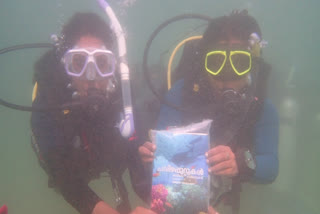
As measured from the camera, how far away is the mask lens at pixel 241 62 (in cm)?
262

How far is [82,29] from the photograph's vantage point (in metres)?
2.72

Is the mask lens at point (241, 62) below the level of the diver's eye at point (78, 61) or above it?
below

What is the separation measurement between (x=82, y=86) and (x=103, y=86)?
25 cm

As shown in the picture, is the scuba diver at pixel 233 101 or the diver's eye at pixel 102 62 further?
the diver's eye at pixel 102 62

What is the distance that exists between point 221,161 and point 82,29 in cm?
216

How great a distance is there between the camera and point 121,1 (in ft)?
28.9

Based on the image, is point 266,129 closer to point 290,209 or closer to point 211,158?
point 211,158

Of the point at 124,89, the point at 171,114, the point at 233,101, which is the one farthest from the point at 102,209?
the point at 233,101

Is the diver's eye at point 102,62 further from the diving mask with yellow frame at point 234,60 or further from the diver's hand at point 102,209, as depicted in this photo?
the diver's hand at point 102,209

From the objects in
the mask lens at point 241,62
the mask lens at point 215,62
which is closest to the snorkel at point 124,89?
the mask lens at point 215,62

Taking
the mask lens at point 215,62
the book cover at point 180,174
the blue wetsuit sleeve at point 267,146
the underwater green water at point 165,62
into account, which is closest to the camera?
the book cover at point 180,174

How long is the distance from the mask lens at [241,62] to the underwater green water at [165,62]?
2353 mm

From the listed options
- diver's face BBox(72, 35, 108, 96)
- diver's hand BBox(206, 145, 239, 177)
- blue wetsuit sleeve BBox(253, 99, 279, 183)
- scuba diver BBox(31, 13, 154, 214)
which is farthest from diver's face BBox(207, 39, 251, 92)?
diver's face BBox(72, 35, 108, 96)

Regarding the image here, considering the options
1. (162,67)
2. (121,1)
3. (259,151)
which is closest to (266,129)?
(259,151)
